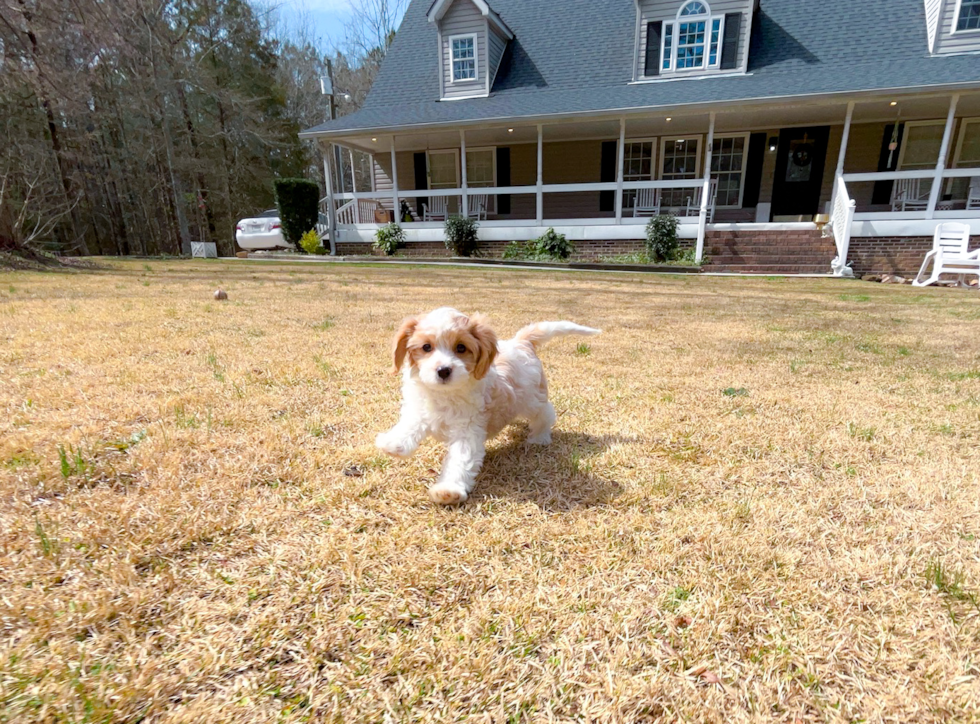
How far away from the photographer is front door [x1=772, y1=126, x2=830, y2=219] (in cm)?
1541

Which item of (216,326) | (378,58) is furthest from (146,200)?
(216,326)

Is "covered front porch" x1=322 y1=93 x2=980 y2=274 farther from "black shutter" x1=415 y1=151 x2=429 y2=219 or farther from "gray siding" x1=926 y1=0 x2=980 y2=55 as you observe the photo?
"gray siding" x1=926 y1=0 x2=980 y2=55

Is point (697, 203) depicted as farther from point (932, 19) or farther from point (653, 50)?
point (932, 19)

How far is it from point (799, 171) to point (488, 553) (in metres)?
18.8

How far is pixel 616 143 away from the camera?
1675cm

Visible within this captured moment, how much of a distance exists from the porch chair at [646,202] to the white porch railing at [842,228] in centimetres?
475

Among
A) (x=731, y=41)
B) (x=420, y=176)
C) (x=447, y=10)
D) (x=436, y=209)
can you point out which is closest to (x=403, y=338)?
(x=436, y=209)

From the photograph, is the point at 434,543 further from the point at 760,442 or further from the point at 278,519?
the point at 760,442

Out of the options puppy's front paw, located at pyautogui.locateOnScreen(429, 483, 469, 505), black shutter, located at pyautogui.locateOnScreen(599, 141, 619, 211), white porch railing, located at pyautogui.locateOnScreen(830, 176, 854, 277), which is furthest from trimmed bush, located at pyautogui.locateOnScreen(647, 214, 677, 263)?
puppy's front paw, located at pyautogui.locateOnScreen(429, 483, 469, 505)

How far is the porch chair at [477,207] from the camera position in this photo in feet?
Result: 57.4

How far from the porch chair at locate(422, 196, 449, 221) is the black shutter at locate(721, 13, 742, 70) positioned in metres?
10.2

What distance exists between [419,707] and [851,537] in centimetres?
178

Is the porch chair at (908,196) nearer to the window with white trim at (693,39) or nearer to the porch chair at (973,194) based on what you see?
the porch chair at (973,194)

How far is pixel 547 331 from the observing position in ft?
9.62
